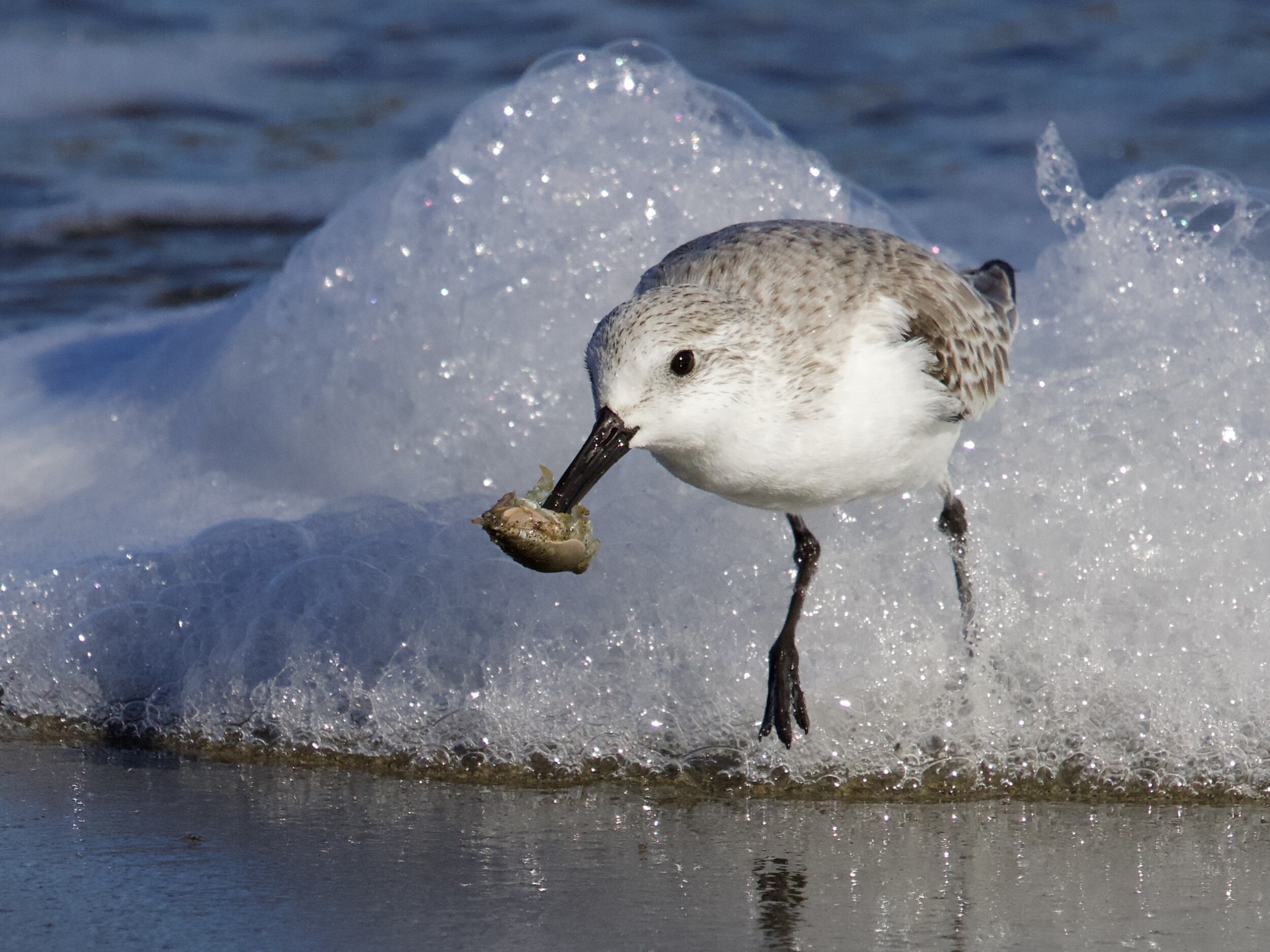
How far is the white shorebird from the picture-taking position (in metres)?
3.13

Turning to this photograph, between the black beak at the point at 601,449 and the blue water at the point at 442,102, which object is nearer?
the black beak at the point at 601,449

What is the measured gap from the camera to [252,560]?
4594 millimetres

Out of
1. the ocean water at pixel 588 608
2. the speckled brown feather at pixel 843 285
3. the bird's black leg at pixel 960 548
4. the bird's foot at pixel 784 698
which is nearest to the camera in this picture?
the ocean water at pixel 588 608

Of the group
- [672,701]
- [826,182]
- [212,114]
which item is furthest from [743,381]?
[212,114]

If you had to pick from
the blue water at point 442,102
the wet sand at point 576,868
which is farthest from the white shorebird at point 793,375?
the blue water at point 442,102

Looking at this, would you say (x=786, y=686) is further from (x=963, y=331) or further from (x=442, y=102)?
(x=442, y=102)

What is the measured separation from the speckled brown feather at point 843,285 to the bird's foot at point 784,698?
0.76 metres

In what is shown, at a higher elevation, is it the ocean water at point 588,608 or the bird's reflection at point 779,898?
the ocean water at point 588,608

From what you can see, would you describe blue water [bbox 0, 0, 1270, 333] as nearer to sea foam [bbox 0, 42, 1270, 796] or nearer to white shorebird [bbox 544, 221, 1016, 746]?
sea foam [bbox 0, 42, 1270, 796]

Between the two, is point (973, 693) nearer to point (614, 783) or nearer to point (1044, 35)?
point (614, 783)

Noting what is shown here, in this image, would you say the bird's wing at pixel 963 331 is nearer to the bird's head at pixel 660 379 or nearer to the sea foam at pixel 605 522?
the sea foam at pixel 605 522

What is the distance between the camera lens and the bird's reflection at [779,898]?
2.90m

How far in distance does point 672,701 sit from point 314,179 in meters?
6.31

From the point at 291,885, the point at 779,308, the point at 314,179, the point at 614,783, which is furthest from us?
the point at 314,179
